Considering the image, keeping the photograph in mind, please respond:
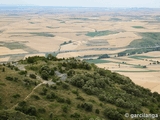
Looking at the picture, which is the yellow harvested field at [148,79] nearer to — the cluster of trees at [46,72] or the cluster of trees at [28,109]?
the cluster of trees at [46,72]

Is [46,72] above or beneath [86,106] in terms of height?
above

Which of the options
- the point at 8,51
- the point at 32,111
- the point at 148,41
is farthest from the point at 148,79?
the point at 148,41

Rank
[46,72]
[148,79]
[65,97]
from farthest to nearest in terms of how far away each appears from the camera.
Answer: [148,79] → [46,72] → [65,97]

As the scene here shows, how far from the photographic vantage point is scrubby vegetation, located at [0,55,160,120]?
23.4m

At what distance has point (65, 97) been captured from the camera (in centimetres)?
2747

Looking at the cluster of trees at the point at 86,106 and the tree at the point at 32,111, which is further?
the cluster of trees at the point at 86,106

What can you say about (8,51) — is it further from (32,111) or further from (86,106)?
(32,111)

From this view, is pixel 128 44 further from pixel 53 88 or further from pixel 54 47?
pixel 53 88

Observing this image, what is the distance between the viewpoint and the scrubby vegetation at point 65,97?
76.7 feet

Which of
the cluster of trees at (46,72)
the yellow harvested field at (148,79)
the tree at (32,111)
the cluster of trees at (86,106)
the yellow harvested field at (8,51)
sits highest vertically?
the cluster of trees at (46,72)

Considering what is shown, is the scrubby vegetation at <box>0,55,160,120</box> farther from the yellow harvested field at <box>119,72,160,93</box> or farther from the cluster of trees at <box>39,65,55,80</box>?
the yellow harvested field at <box>119,72,160,93</box>

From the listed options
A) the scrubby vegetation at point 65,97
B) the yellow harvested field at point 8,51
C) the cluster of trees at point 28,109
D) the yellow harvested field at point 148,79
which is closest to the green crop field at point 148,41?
the yellow harvested field at point 8,51

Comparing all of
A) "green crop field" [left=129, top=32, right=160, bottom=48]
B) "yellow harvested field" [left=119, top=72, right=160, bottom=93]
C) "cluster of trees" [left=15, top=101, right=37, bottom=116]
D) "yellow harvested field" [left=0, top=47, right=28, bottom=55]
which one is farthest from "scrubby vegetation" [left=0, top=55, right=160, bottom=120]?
"green crop field" [left=129, top=32, right=160, bottom=48]

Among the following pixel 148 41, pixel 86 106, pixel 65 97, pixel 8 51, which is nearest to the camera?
pixel 86 106
